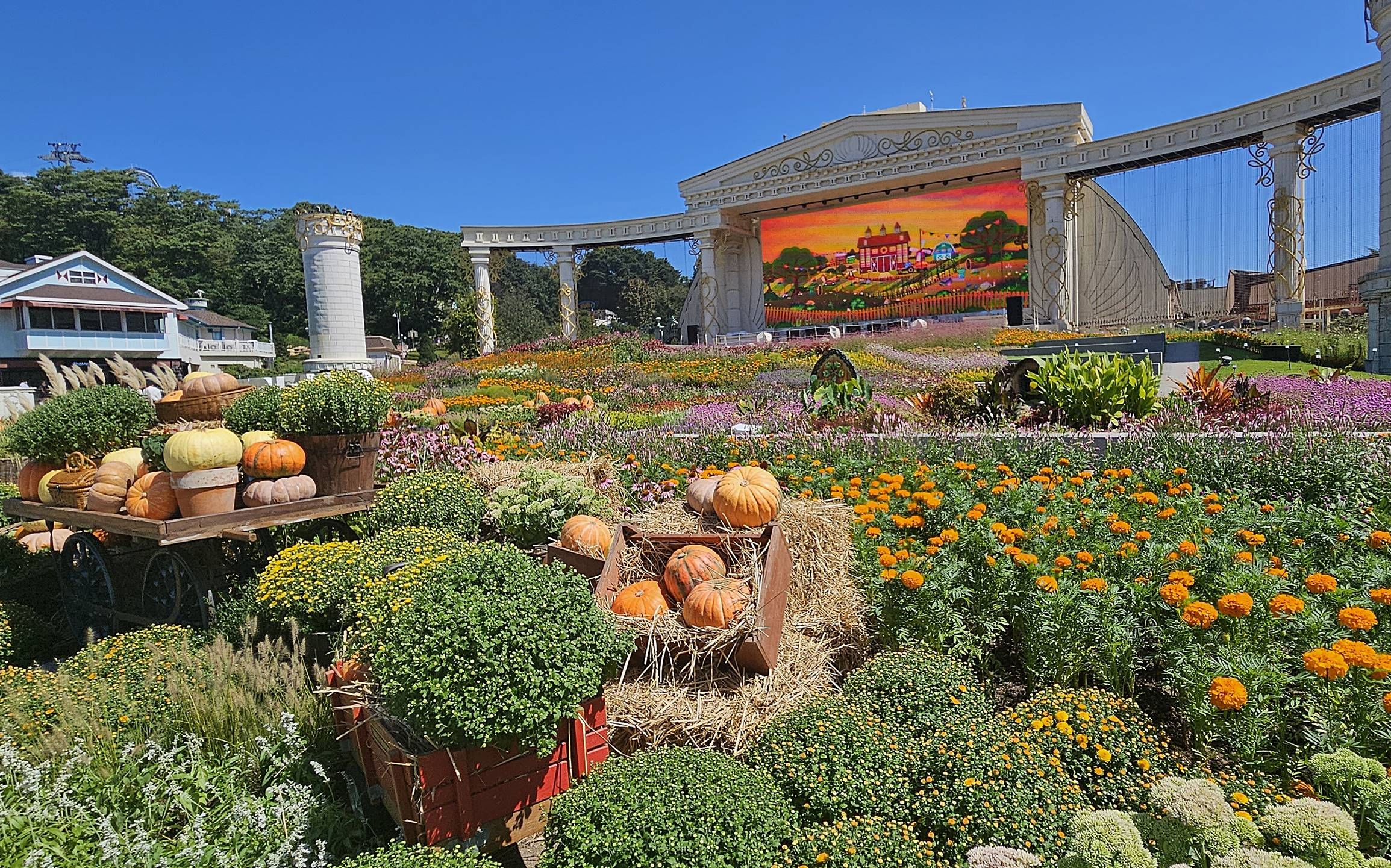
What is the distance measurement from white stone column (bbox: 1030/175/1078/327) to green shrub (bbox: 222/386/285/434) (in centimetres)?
2618

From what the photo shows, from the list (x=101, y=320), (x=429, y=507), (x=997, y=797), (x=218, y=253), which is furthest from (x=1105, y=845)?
(x=218, y=253)

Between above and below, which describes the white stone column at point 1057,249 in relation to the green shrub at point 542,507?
above

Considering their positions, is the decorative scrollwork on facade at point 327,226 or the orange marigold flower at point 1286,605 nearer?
the orange marigold flower at point 1286,605

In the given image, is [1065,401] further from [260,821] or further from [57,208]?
[57,208]

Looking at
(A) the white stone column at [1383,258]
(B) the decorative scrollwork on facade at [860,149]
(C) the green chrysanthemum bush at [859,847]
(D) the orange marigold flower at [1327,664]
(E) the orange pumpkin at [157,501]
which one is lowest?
(C) the green chrysanthemum bush at [859,847]

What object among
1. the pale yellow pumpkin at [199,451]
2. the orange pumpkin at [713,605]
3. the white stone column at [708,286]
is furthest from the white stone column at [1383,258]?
the white stone column at [708,286]

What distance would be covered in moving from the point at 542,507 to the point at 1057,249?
88.7ft

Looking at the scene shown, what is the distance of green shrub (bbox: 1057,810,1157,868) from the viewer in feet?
5.97

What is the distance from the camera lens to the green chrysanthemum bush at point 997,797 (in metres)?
2.35

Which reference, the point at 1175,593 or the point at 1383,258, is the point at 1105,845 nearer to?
the point at 1175,593

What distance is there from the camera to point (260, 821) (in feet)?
8.46

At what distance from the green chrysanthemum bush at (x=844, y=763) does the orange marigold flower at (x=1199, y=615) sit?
3.51 feet

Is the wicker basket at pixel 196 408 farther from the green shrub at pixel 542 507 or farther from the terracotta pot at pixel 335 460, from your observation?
the green shrub at pixel 542 507

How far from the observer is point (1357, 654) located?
228 centimetres
